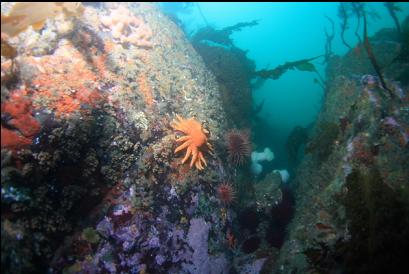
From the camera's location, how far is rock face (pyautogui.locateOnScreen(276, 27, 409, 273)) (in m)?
3.98

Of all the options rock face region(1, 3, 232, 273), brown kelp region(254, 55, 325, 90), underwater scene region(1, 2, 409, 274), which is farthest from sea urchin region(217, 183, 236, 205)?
brown kelp region(254, 55, 325, 90)

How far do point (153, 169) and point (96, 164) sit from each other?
0.98m

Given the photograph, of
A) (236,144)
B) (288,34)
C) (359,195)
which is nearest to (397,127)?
(359,195)

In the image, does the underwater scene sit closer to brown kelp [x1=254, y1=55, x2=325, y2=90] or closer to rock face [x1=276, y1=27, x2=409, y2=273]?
rock face [x1=276, y1=27, x2=409, y2=273]

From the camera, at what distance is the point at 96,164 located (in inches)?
162

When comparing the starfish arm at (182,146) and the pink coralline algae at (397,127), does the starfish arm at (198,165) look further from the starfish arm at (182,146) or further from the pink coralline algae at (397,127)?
the pink coralline algae at (397,127)

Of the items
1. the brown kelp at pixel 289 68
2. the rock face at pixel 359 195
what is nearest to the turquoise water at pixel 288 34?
the brown kelp at pixel 289 68

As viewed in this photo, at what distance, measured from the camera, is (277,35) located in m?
71.4

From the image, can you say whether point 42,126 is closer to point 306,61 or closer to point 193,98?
point 193,98

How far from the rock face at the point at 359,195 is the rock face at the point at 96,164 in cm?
179

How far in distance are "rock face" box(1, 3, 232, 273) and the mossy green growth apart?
2 centimetres

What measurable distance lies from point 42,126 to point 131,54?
9.80 feet

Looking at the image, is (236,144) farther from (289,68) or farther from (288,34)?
(288,34)

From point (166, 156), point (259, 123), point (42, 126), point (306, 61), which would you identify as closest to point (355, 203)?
point (166, 156)
